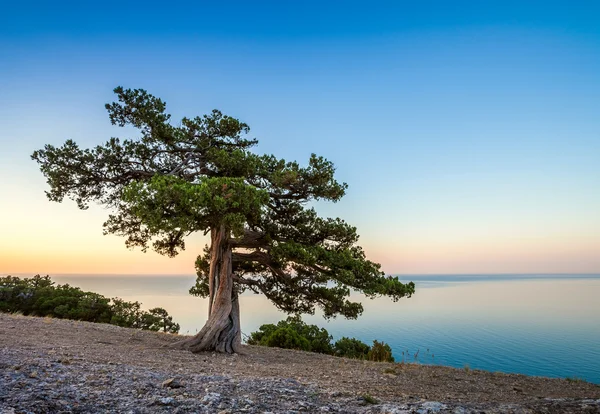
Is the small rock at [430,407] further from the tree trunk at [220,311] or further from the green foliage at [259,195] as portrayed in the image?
the tree trunk at [220,311]

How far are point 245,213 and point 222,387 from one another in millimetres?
5843

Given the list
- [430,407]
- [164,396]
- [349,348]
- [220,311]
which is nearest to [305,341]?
[349,348]

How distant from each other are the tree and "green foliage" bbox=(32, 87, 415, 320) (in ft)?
0.11

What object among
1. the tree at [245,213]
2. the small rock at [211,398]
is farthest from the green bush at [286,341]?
the small rock at [211,398]

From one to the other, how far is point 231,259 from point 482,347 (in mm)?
21710

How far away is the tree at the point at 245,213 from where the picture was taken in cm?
1241

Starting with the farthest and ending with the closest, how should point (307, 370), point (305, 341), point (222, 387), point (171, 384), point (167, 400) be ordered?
point (305, 341), point (307, 370), point (222, 387), point (171, 384), point (167, 400)

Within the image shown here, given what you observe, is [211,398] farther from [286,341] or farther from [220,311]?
[286,341]

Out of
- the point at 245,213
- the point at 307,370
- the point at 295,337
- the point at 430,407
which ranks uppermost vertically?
the point at 245,213

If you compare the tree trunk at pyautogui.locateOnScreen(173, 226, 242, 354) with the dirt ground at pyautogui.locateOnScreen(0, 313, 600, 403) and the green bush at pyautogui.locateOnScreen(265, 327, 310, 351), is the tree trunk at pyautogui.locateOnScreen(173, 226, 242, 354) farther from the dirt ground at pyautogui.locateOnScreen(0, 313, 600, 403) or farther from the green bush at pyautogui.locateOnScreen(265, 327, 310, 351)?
the green bush at pyautogui.locateOnScreen(265, 327, 310, 351)

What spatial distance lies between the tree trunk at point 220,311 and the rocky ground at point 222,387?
4.64ft

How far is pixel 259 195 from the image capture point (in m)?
11.1

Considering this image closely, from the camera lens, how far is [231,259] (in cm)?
1443

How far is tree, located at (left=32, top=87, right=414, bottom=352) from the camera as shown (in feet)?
40.7
